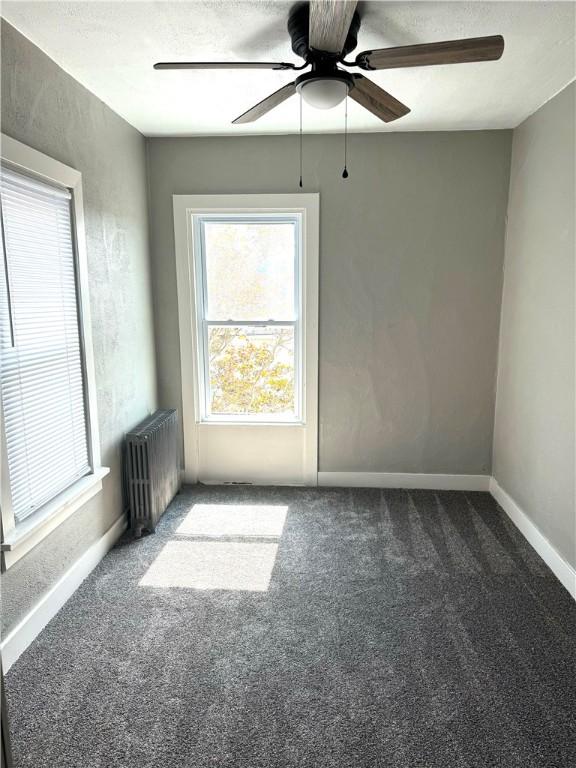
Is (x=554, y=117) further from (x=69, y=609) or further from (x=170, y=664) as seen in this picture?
(x=69, y=609)

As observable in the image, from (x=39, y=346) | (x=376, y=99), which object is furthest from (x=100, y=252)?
(x=376, y=99)

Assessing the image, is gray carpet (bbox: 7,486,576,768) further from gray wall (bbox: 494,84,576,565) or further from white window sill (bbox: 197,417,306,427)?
white window sill (bbox: 197,417,306,427)

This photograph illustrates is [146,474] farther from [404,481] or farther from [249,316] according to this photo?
[404,481]

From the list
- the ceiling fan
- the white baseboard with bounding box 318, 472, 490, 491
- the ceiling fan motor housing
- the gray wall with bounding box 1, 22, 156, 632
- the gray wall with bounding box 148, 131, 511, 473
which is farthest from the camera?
the white baseboard with bounding box 318, 472, 490, 491

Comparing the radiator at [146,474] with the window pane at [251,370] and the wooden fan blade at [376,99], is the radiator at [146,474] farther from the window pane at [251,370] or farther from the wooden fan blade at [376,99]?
the wooden fan blade at [376,99]

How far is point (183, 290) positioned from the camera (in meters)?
3.67

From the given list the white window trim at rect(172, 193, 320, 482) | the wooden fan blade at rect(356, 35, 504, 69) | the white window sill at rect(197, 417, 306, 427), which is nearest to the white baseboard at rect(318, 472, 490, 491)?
the white window trim at rect(172, 193, 320, 482)

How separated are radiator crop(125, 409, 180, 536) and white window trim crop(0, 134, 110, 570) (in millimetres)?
264

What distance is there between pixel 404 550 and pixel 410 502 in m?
0.69

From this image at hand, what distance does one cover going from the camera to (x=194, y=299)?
369 cm

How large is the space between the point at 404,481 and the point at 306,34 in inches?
118

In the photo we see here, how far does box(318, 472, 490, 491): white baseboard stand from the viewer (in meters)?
3.78

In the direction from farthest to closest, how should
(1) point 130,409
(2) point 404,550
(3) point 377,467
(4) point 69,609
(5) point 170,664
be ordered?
1. (3) point 377,467
2. (1) point 130,409
3. (2) point 404,550
4. (4) point 69,609
5. (5) point 170,664

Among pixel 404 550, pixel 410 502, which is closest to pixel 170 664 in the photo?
pixel 404 550
